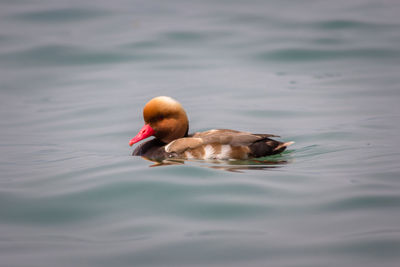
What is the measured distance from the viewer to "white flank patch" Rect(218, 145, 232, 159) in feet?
19.5

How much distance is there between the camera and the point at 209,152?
19.6 ft

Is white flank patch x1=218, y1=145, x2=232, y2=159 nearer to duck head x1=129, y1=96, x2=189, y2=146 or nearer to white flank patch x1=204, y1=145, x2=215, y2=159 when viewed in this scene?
white flank patch x1=204, y1=145, x2=215, y2=159

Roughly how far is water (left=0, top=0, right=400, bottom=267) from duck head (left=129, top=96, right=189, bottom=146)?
40cm

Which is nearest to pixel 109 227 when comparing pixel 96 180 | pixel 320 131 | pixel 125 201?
pixel 125 201

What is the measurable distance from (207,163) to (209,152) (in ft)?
0.76

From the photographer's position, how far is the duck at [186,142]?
5973mm

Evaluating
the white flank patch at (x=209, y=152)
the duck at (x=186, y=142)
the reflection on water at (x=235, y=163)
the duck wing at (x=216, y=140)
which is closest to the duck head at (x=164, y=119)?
the duck at (x=186, y=142)

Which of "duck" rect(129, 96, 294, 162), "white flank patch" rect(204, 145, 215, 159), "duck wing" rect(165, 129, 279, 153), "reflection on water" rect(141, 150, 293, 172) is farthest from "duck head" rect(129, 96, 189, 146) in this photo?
"white flank patch" rect(204, 145, 215, 159)

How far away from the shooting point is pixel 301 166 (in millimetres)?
5828

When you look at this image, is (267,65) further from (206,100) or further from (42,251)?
(42,251)

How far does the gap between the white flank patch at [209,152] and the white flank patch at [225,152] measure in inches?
3.0

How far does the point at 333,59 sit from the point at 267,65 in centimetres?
141

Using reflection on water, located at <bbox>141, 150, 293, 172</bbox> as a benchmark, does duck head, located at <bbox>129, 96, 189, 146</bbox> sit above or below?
above

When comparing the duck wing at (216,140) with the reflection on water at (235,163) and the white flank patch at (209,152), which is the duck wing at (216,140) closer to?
the white flank patch at (209,152)
